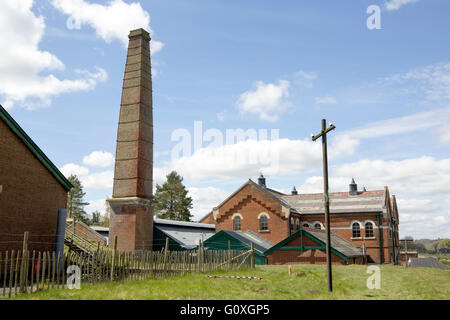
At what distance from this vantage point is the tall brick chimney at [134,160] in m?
28.7

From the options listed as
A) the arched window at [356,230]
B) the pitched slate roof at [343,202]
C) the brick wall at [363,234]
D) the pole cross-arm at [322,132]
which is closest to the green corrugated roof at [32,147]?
the pole cross-arm at [322,132]

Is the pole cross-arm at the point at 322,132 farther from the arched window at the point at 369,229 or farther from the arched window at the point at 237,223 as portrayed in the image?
the arched window at the point at 369,229

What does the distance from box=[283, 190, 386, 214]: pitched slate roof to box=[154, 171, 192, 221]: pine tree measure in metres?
25.8

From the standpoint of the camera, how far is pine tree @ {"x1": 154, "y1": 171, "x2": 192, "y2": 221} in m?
67.6

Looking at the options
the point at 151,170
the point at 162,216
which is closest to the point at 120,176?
the point at 151,170

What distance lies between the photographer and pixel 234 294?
42.0 feet

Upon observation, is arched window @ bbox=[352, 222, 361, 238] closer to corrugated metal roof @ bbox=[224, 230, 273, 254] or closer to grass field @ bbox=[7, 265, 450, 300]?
corrugated metal roof @ bbox=[224, 230, 273, 254]

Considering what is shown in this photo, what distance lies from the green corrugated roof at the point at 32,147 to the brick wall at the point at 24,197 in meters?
0.16

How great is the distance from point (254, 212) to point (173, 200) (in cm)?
3083

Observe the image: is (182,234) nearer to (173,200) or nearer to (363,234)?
(363,234)

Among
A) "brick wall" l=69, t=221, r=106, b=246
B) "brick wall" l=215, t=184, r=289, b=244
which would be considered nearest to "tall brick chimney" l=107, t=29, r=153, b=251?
"brick wall" l=69, t=221, r=106, b=246
